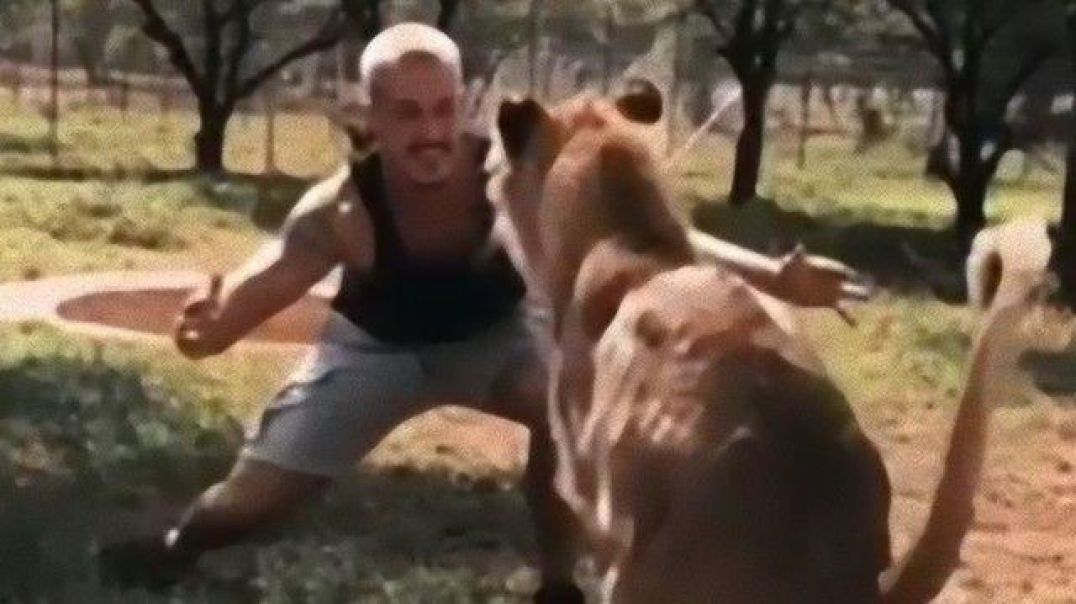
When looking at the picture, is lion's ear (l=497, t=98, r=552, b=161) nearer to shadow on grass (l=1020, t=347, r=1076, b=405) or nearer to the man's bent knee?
the man's bent knee

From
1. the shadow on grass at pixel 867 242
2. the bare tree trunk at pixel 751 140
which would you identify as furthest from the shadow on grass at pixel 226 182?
the bare tree trunk at pixel 751 140

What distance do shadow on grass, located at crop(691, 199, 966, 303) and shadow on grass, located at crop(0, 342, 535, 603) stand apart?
16.4 ft

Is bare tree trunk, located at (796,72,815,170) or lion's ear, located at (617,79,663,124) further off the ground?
lion's ear, located at (617,79,663,124)

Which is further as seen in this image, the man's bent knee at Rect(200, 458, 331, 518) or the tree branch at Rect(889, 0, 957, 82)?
the tree branch at Rect(889, 0, 957, 82)

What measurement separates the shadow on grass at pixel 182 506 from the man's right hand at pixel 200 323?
846 millimetres

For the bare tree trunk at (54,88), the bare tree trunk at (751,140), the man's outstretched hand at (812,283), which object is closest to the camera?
the man's outstretched hand at (812,283)

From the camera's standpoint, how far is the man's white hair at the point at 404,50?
370 cm

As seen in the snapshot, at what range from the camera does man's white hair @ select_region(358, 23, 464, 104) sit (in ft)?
12.1

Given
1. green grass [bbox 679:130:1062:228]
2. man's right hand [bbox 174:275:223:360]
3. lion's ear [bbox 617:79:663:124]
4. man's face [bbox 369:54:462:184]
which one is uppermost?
lion's ear [bbox 617:79:663:124]

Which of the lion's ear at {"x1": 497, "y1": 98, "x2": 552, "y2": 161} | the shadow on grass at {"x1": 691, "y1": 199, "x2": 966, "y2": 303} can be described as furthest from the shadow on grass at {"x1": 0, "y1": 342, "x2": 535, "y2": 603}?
the shadow on grass at {"x1": 691, "y1": 199, "x2": 966, "y2": 303}

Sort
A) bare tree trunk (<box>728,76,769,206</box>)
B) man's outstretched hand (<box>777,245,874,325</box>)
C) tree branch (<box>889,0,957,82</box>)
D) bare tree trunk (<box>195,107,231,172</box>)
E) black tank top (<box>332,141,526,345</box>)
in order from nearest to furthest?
1. man's outstretched hand (<box>777,245,874,325</box>)
2. black tank top (<box>332,141,526,345</box>)
3. tree branch (<box>889,0,957,82</box>)
4. bare tree trunk (<box>728,76,769,206</box>)
5. bare tree trunk (<box>195,107,231,172</box>)

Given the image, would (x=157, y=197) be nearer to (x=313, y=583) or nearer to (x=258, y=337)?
(x=258, y=337)

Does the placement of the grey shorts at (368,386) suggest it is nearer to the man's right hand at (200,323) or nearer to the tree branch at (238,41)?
the man's right hand at (200,323)

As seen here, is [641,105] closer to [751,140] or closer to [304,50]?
[751,140]
